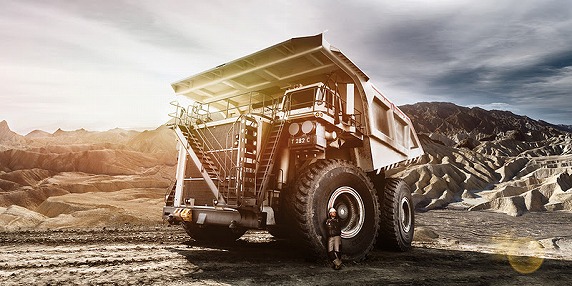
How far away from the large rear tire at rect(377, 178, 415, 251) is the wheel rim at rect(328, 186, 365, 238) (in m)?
1.54

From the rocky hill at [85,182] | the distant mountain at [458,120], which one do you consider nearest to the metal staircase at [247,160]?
the rocky hill at [85,182]

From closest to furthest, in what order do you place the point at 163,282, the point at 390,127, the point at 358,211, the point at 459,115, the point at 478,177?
the point at 163,282
the point at 358,211
the point at 390,127
the point at 478,177
the point at 459,115

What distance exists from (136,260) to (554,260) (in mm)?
7925

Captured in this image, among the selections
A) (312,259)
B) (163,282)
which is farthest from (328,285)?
(163,282)

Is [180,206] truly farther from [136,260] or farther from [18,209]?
[18,209]

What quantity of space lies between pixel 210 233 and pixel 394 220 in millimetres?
3753

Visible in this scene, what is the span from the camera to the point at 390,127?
8.42 m

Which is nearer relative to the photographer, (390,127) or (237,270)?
(237,270)

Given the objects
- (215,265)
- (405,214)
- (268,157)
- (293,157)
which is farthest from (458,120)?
(215,265)

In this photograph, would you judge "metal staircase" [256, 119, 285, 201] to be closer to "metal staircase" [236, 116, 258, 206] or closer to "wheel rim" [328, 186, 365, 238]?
"metal staircase" [236, 116, 258, 206]

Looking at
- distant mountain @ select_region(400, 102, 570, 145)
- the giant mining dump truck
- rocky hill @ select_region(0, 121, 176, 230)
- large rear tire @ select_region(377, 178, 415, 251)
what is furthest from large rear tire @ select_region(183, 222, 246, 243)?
distant mountain @ select_region(400, 102, 570, 145)

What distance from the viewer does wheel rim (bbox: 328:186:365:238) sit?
582cm

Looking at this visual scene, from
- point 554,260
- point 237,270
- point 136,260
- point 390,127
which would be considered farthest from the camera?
point 390,127

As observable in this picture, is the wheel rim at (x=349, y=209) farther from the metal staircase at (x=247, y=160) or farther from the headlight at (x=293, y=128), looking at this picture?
the metal staircase at (x=247, y=160)
